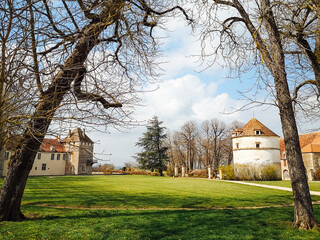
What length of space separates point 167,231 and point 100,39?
5.13m

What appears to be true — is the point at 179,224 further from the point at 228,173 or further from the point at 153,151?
the point at 153,151

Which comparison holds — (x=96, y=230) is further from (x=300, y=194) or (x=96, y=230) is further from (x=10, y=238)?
(x=300, y=194)

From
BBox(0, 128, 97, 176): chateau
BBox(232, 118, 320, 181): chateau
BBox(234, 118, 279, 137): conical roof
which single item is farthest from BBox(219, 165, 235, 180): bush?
BBox(0, 128, 97, 176): chateau

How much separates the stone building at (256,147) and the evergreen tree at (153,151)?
13.9 m

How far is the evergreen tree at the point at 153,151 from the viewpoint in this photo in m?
41.9

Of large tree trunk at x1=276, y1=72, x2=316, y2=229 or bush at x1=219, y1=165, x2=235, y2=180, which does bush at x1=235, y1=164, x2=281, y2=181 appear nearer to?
bush at x1=219, y1=165, x2=235, y2=180

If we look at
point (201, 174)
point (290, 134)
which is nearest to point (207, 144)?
point (201, 174)

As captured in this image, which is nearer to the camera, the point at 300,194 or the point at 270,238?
the point at 270,238

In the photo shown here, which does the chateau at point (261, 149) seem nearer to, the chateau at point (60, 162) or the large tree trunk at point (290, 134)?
the chateau at point (60, 162)

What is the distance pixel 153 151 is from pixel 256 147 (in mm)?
17843

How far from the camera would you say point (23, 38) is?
3260 mm

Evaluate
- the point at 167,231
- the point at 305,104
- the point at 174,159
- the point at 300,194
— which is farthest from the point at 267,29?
the point at 174,159

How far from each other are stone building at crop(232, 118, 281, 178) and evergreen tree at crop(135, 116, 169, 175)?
13.9 meters

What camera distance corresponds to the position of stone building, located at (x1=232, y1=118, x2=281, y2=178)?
3128 cm
